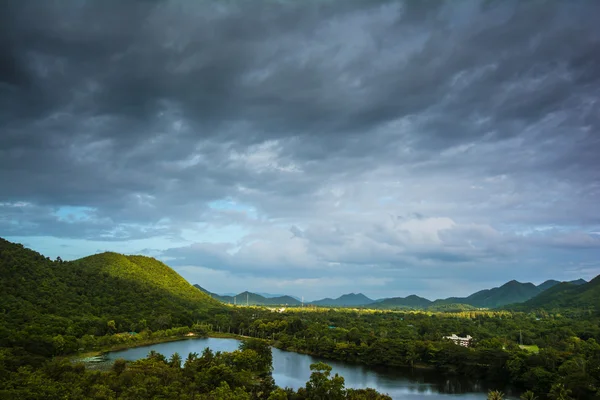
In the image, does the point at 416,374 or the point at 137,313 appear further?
the point at 137,313

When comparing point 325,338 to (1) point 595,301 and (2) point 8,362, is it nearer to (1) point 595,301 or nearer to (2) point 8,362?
(2) point 8,362

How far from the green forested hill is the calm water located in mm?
8298

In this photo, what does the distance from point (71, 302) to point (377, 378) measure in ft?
168

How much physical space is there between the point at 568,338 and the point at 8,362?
6462 centimetres

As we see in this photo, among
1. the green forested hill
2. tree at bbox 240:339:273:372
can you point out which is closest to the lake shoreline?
the green forested hill

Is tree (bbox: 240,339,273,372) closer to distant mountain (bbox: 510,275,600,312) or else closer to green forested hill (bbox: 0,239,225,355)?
green forested hill (bbox: 0,239,225,355)

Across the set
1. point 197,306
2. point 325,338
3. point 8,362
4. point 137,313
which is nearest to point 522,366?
point 325,338

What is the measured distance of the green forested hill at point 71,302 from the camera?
48156mm

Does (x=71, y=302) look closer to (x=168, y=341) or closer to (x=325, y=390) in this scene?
(x=168, y=341)

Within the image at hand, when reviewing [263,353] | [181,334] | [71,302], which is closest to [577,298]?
[181,334]

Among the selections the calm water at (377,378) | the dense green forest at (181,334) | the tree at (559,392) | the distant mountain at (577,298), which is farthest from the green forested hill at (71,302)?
the distant mountain at (577,298)

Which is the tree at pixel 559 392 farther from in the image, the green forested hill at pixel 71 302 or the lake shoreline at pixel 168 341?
the green forested hill at pixel 71 302

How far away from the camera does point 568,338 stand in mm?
55906

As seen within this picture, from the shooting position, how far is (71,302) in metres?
66.2
